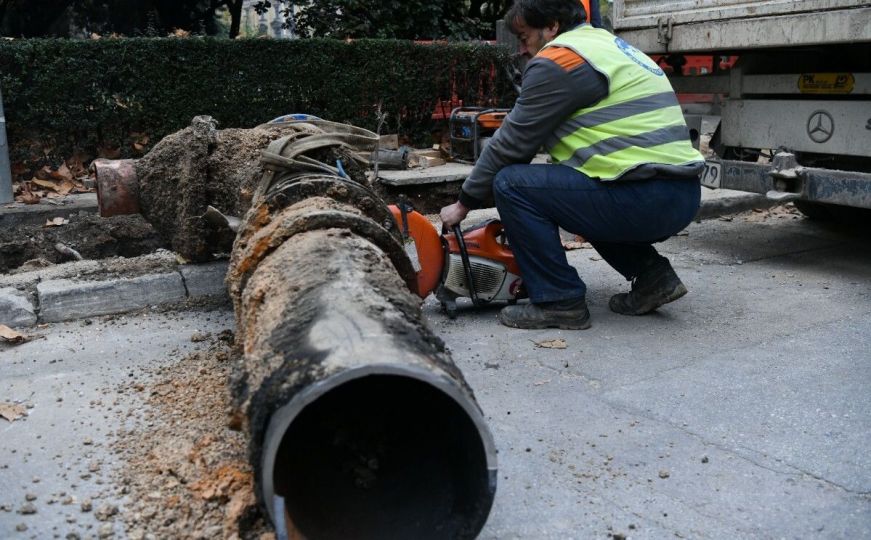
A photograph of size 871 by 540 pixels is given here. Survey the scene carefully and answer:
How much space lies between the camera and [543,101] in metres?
4.10

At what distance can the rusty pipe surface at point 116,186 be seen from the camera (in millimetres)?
4398

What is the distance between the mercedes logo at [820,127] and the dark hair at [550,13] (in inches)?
89.4

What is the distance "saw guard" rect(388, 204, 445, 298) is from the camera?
4.27m

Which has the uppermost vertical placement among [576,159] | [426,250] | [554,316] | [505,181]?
[576,159]

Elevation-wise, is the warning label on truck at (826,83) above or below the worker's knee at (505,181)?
above

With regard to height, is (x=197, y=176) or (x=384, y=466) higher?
(x=197, y=176)

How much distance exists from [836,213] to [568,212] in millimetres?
4114

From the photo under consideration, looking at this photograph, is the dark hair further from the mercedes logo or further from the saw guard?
the mercedes logo

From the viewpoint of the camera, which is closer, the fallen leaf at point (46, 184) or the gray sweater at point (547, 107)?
the gray sweater at point (547, 107)

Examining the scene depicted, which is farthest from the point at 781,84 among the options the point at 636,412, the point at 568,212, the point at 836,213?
the point at 636,412

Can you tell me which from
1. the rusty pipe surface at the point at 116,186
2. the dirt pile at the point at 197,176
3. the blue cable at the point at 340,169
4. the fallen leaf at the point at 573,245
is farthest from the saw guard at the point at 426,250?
the fallen leaf at the point at 573,245

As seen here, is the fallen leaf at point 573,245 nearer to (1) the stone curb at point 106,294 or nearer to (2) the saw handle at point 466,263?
(2) the saw handle at point 466,263

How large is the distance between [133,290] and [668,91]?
3082 mm

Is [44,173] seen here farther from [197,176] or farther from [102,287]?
[197,176]
